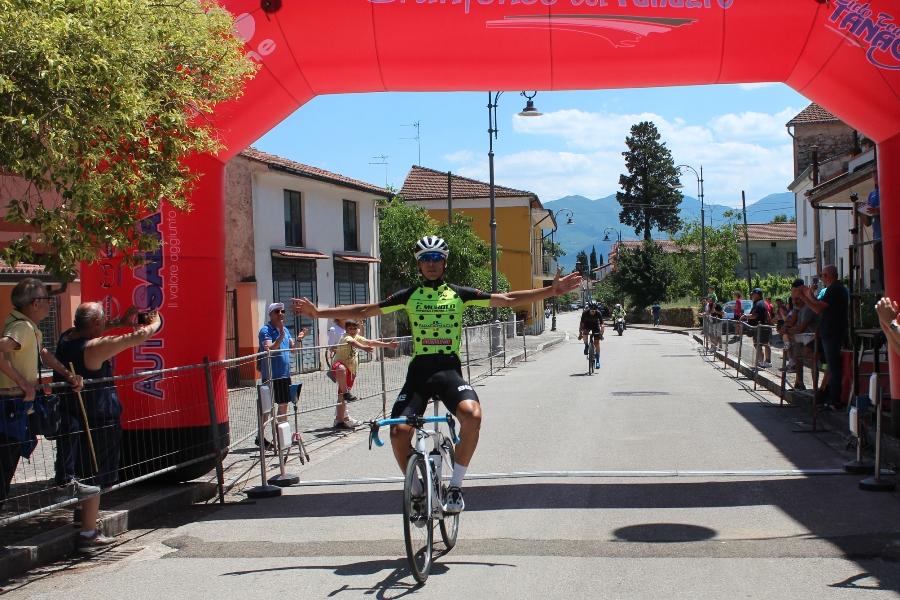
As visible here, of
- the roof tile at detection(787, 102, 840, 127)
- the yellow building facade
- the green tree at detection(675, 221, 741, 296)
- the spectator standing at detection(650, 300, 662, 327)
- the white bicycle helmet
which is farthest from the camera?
the green tree at detection(675, 221, 741, 296)

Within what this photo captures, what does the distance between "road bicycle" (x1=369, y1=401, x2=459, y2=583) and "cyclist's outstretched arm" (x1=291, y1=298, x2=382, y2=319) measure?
101 cm

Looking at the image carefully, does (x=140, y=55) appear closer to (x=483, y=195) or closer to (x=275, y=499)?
(x=275, y=499)

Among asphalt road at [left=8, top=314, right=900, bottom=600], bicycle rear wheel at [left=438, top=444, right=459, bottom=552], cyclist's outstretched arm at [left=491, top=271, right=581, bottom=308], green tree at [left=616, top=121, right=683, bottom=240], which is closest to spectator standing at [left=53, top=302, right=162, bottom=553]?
asphalt road at [left=8, top=314, right=900, bottom=600]

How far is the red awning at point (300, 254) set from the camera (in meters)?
25.6

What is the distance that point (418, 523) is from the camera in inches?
220

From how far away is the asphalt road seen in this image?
5512 millimetres

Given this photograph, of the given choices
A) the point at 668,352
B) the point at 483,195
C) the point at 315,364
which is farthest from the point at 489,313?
the point at 315,364

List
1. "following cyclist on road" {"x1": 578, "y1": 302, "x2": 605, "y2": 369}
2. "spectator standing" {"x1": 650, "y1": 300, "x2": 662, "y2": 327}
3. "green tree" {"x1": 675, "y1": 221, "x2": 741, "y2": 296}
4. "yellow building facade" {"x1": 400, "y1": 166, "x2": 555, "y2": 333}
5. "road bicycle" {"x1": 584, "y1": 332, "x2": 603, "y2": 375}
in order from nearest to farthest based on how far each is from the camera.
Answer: "road bicycle" {"x1": 584, "y1": 332, "x2": 603, "y2": 375} < "following cyclist on road" {"x1": 578, "y1": 302, "x2": 605, "y2": 369} < "yellow building facade" {"x1": 400, "y1": 166, "x2": 555, "y2": 333} < "spectator standing" {"x1": 650, "y1": 300, "x2": 662, "y2": 327} < "green tree" {"x1": 675, "y1": 221, "x2": 741, "y2": 296}

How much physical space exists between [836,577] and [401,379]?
1104 centimetres

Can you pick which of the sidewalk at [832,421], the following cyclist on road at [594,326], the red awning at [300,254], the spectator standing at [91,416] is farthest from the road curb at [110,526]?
the red awning at [300,254]

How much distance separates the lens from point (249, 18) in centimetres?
844

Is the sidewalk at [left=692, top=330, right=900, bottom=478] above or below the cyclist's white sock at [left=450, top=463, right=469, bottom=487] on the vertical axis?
below

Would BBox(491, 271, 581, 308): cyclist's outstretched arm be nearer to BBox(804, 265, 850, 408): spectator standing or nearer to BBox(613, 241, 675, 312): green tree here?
BBox(804, 265, 850, 408): spectator standing

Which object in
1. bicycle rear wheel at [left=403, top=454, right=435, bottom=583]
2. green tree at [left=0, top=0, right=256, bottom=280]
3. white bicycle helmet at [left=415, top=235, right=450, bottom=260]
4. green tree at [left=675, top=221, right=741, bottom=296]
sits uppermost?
green tree at [left=675, top=221, right=741, bottom=296]
